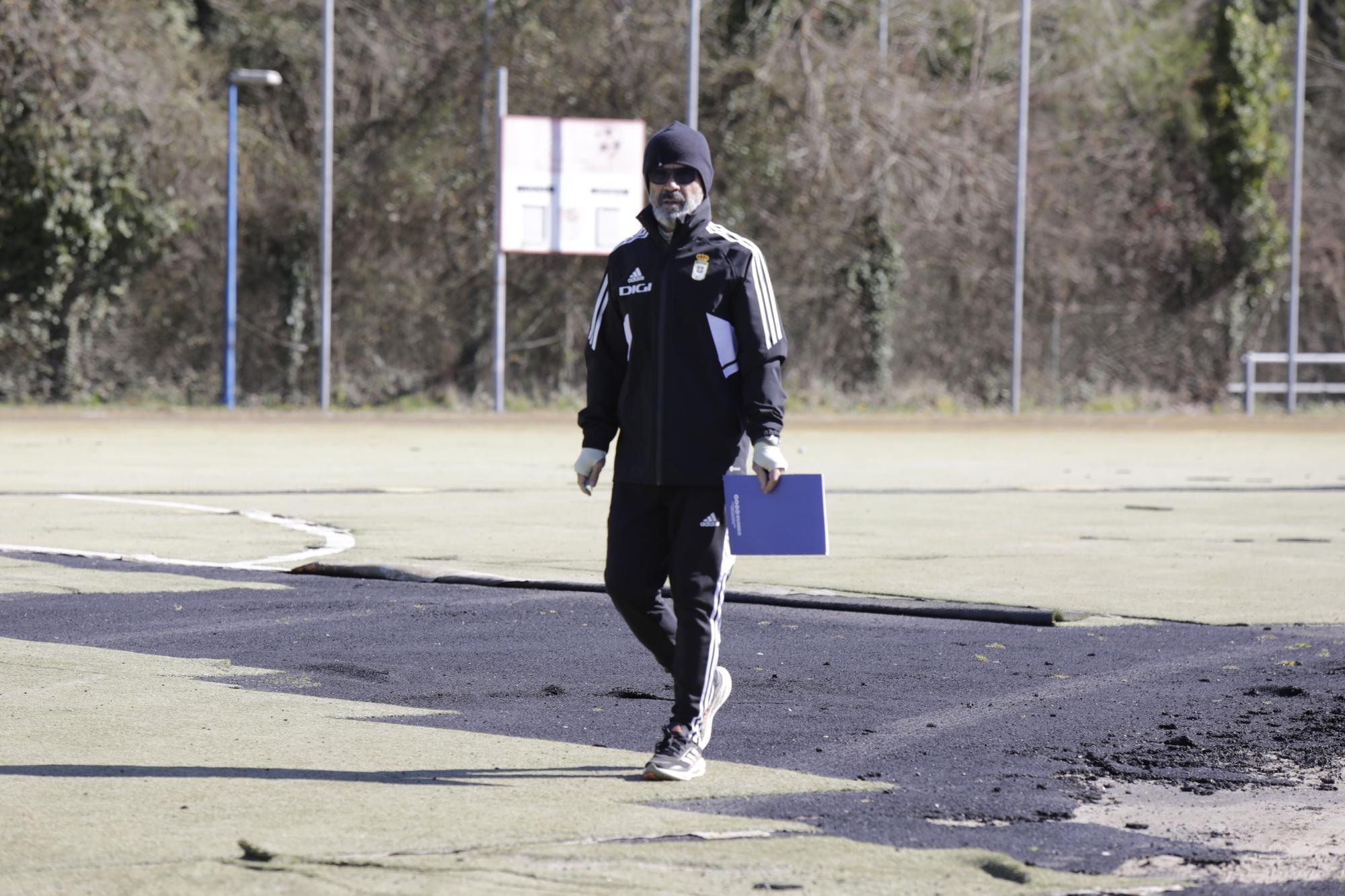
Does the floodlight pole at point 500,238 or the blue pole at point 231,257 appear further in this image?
the blue pole at point 231,257

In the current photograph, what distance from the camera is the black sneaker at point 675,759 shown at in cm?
568

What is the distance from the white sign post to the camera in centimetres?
3091

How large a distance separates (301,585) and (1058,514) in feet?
22.0

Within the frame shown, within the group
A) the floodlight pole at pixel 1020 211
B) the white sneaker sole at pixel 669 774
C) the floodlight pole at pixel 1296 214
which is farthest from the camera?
the floodlight pole at pixel 1296 214

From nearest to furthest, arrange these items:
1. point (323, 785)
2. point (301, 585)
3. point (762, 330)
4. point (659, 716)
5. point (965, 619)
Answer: point (323, 785)
point (762, 330)
point (659, 716)
point (965, 619)
point (301, 585)

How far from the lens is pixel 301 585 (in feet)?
33.0

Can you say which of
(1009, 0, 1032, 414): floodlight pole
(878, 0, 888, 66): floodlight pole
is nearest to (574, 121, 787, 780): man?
(1009, 0, 1032, 414): floodlight pole

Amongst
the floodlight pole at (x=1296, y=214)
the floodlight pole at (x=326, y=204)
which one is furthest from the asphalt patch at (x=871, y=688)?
the floodlight pole at (x=1296, y=214)

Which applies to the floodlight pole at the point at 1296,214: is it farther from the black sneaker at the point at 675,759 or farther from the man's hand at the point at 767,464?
the black sneaker at the point at 675,759

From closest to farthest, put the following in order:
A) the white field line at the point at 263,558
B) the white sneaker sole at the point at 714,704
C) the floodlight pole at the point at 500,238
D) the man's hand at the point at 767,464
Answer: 1. the man's hand at the point at 767,464
2. the white sneaker sole at the point at 714,704
3. the white field line at the point at 263,558
4. the floodlight pole at the point at 500,238

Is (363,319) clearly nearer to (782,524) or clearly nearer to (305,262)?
(305,262)

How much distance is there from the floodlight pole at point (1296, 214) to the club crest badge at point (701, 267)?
3066cm

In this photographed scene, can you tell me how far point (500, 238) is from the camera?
3095 cm

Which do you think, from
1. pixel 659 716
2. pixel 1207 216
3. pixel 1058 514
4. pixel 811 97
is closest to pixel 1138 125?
pixel 1207 216
